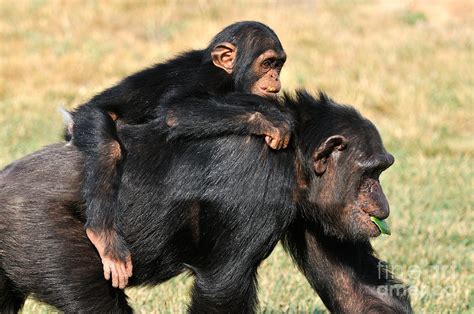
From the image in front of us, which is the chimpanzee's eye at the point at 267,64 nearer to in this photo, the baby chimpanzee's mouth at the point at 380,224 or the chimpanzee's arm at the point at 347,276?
the chimpanzee's arm at the point at 347,276

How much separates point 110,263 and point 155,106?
3.30ft

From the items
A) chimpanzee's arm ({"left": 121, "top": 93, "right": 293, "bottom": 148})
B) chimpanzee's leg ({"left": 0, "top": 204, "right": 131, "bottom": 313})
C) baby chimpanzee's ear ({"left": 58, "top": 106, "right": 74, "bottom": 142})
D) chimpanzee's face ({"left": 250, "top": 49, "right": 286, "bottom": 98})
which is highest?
chimpanzee's face ({"left": 250, "top": 49, "right": 286, "bottom": 98})

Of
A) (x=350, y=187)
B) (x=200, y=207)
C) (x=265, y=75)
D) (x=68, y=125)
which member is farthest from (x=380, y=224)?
(x=68, y=125)

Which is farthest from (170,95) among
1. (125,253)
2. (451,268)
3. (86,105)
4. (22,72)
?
(22,72)

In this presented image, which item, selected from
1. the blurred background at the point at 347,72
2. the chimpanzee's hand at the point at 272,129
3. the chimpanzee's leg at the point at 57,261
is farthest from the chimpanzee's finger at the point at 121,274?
the blurred background at the point at 347,72

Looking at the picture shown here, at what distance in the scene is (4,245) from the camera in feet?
16.6

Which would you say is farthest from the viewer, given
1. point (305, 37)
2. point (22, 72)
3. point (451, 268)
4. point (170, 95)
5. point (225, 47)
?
point (305, 37)

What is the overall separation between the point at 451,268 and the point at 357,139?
2.94 meters

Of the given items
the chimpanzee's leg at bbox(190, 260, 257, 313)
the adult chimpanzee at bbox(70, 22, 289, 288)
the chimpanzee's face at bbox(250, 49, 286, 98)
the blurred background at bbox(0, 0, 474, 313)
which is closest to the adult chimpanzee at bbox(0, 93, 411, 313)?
the chimpanzee's leg at bbox(190, 260, 257, 313)

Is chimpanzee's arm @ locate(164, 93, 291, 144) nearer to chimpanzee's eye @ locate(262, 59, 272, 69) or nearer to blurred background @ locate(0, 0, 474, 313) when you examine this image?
chimpanzee's eye @ locate(262, 59, 272, 69)

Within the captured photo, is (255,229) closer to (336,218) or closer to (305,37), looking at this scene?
(336,218)

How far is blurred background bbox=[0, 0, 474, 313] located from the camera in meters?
8.72

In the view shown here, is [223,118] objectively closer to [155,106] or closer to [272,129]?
[272,129]

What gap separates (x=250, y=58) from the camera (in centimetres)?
583
